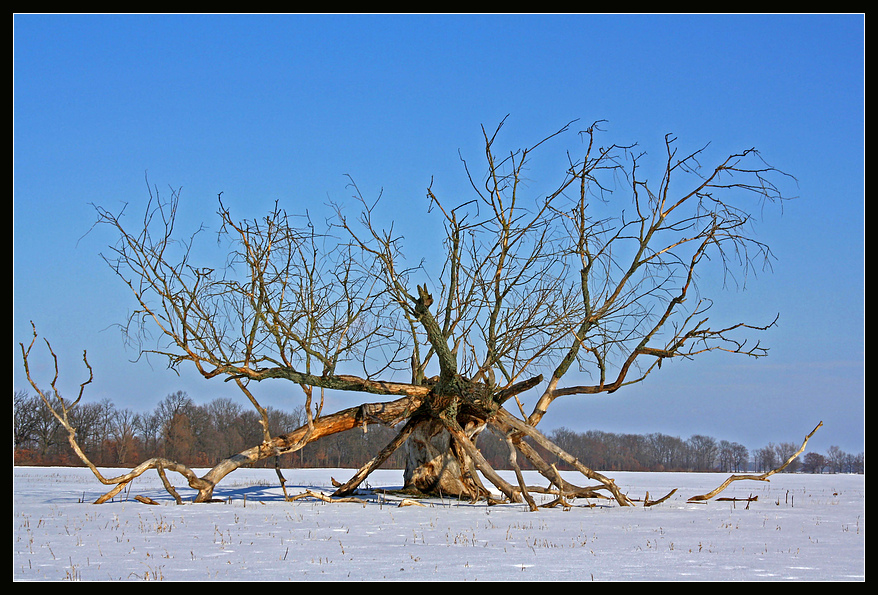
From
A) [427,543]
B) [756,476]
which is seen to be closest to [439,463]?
[756,476]

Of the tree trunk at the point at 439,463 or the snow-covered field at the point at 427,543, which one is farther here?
the tree trunk at the point at 439,463

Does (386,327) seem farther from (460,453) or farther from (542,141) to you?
(542,141)

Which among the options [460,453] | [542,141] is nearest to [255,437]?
[460,453]

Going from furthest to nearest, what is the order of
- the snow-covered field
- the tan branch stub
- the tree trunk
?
the tree trunk → the tan branch stub → the snow-covered field

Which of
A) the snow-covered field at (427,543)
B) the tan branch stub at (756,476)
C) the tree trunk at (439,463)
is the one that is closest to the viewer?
the snow-covered field at (427,543)

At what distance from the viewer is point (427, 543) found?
7.77 metres

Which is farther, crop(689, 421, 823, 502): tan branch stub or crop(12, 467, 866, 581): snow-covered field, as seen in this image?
crop(689, 421, 823, 502): tan branch stub

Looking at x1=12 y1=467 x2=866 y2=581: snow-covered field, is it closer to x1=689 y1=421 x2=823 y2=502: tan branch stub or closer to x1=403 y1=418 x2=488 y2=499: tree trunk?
x1=689 y1=421 x2=823 y2=502: tan branch stub

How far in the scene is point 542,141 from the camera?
13383 millimetres

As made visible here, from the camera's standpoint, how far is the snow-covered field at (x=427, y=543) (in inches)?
237

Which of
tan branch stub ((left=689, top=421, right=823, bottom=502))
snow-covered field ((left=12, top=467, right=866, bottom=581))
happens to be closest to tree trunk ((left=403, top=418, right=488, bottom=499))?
snow-covered field ((left=12, top=467, right=866, bottom=581))

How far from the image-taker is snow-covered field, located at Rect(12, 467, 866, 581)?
19.8 feet

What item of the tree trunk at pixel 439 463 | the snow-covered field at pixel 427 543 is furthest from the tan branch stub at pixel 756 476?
the tree trunk at pixel 439 463

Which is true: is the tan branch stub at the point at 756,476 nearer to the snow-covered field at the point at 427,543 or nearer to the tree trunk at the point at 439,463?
the snow-covered field at the point at 427,543
